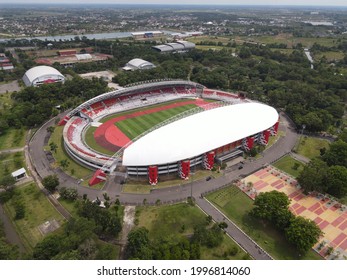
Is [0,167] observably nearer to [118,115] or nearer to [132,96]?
[118,115]

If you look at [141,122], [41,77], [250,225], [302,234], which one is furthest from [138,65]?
[302,234]

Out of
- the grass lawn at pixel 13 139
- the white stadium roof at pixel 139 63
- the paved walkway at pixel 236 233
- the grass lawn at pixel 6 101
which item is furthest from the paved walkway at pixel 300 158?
the grass lawn at pixel 6 101

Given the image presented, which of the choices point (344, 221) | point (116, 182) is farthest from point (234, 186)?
point (116, 182)

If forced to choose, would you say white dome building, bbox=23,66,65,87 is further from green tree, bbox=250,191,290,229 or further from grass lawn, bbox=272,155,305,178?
green tree, bbox=250,191,290,229

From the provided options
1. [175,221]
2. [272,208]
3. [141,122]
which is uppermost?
[272,208]

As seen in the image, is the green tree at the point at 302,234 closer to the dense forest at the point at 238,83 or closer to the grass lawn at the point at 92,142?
the grass lawn at the point at 92,142

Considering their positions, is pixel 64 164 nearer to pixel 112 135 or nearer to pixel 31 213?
pixel 31 213
